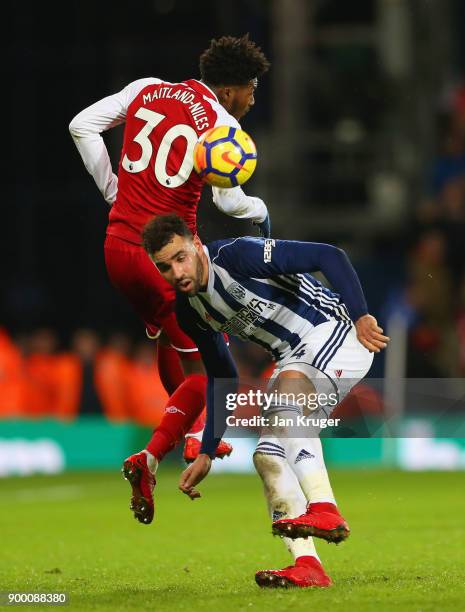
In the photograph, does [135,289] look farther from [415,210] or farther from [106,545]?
[415,210]

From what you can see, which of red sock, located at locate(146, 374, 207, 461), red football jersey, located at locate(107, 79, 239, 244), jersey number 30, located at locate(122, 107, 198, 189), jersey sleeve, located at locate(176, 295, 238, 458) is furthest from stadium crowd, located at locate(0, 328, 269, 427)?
jersey sleeve, located at locate(176, 295, 238, 458)

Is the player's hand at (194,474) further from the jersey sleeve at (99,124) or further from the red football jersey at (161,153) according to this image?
the jersey sleeve at (99,124)

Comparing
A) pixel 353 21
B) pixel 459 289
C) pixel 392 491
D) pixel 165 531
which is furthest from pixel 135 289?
pixel 353 21

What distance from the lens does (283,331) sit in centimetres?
673

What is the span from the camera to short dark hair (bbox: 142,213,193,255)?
6.36 m

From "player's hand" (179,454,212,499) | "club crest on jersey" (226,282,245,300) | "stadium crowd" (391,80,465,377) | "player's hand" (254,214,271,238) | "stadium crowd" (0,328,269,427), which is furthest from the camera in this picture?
"stadium crowd" (0,328,269,427)

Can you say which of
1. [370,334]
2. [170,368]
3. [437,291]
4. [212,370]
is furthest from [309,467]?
[437,291]

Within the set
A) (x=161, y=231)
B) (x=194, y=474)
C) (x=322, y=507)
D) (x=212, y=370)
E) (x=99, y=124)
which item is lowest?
(x=322, y=507)

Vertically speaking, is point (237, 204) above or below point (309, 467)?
above

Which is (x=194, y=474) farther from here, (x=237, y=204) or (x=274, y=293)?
(x=237, y=204)

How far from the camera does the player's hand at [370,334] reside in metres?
6.25

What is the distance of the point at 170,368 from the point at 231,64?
1717mm

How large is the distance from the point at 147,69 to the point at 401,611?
1424 centimetres

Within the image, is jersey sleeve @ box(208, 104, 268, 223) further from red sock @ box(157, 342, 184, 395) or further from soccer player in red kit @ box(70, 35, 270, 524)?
red sock @ box(157, 342, 184, 395)
